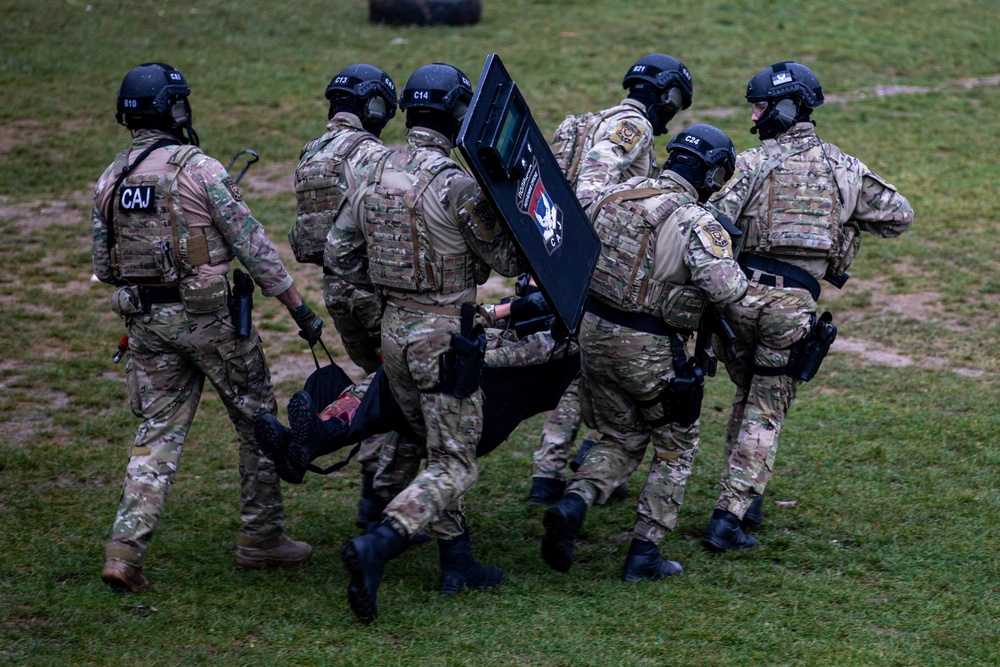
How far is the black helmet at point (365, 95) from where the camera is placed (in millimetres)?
6578

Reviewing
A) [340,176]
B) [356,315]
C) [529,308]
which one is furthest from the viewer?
[356,315]

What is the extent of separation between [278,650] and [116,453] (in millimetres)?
3065

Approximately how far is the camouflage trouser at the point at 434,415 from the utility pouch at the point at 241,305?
707mm

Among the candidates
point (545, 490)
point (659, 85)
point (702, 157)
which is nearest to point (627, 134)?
point (659, 85)

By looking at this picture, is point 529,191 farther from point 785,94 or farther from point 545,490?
point 545,490

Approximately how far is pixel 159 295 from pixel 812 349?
136 inches

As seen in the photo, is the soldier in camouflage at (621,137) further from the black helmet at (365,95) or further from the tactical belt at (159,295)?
the tactical belt at (159,295)

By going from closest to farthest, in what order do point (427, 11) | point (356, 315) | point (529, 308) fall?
point (529, 308) → point (356, 315) → point (427, 11)

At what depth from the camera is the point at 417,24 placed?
60.9 ft

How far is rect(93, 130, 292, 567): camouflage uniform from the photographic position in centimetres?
549

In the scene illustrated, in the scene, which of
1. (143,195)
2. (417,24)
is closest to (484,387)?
(143,195)

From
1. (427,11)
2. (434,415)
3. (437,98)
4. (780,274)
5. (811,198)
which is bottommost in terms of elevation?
(434,415)

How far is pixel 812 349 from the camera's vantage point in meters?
6.21

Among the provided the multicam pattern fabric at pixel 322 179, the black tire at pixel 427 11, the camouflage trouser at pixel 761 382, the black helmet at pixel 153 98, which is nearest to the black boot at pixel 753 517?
the camouflage trouser at pixel 761 382
